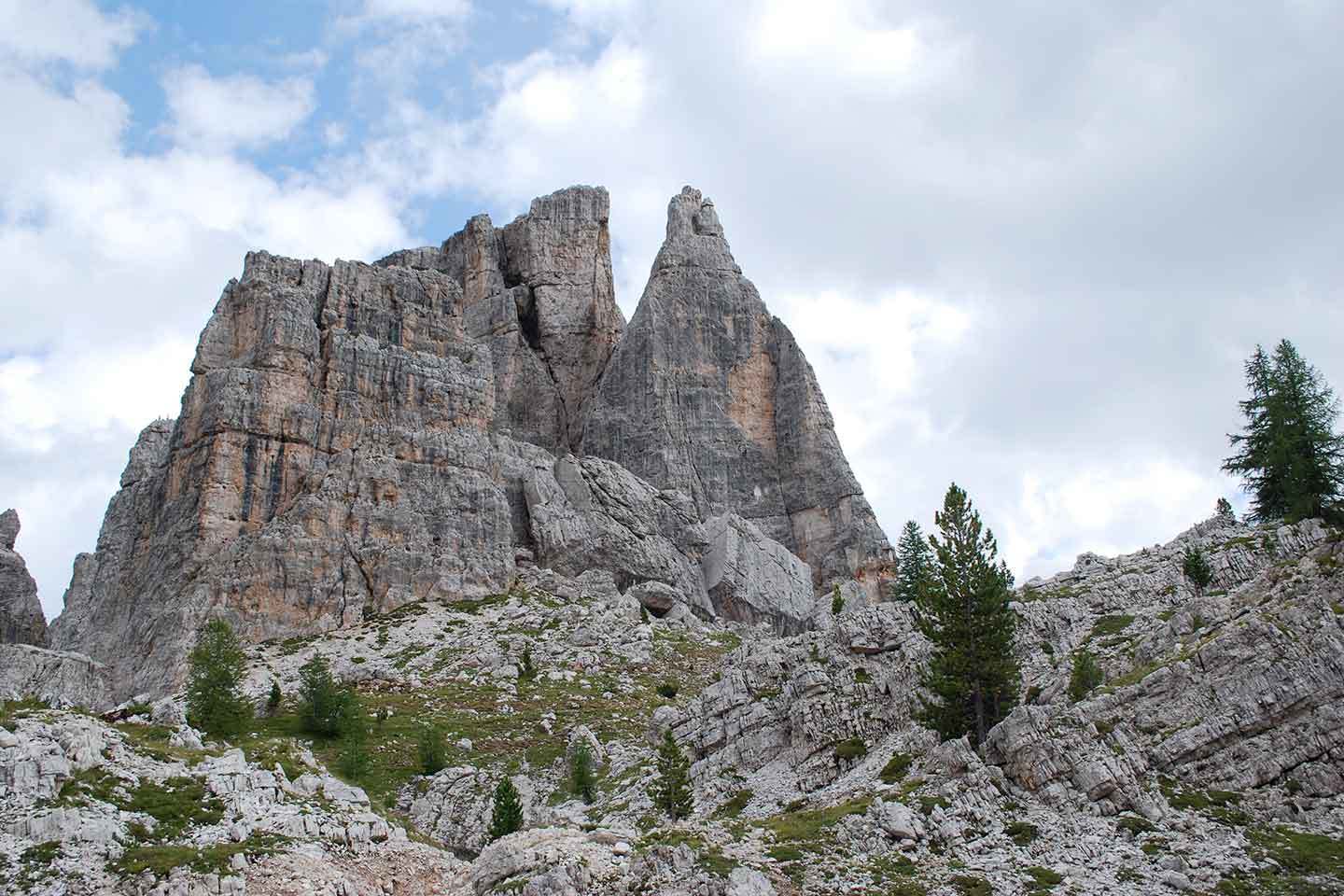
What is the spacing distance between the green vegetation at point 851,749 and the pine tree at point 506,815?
15.4 metres

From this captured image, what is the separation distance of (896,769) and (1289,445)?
31.9 metres

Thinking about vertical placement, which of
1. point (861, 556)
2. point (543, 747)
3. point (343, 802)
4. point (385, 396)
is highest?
point (385, 396)

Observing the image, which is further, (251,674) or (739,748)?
(251,674)

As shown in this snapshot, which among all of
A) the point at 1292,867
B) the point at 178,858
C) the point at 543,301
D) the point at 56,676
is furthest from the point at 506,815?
the point at 543,301

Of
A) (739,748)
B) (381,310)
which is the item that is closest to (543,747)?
(739,748)

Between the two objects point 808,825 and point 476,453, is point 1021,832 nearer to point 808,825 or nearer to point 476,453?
point 808,825

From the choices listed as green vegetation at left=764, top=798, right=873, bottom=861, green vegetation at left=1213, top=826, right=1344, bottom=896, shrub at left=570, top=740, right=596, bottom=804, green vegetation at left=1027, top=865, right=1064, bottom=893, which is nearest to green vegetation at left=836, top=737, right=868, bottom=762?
green vegetation at left=764, top=798, right=873, bottom=861

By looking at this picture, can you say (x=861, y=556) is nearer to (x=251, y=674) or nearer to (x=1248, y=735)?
(x=251, y=674)

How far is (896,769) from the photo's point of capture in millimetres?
51125

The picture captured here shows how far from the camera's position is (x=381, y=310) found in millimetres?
121062

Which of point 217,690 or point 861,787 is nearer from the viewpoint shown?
point 861,787

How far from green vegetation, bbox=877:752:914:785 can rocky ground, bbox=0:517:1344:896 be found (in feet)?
0.57

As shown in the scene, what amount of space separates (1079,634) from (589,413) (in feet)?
294

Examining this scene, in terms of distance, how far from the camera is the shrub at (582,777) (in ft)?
205
